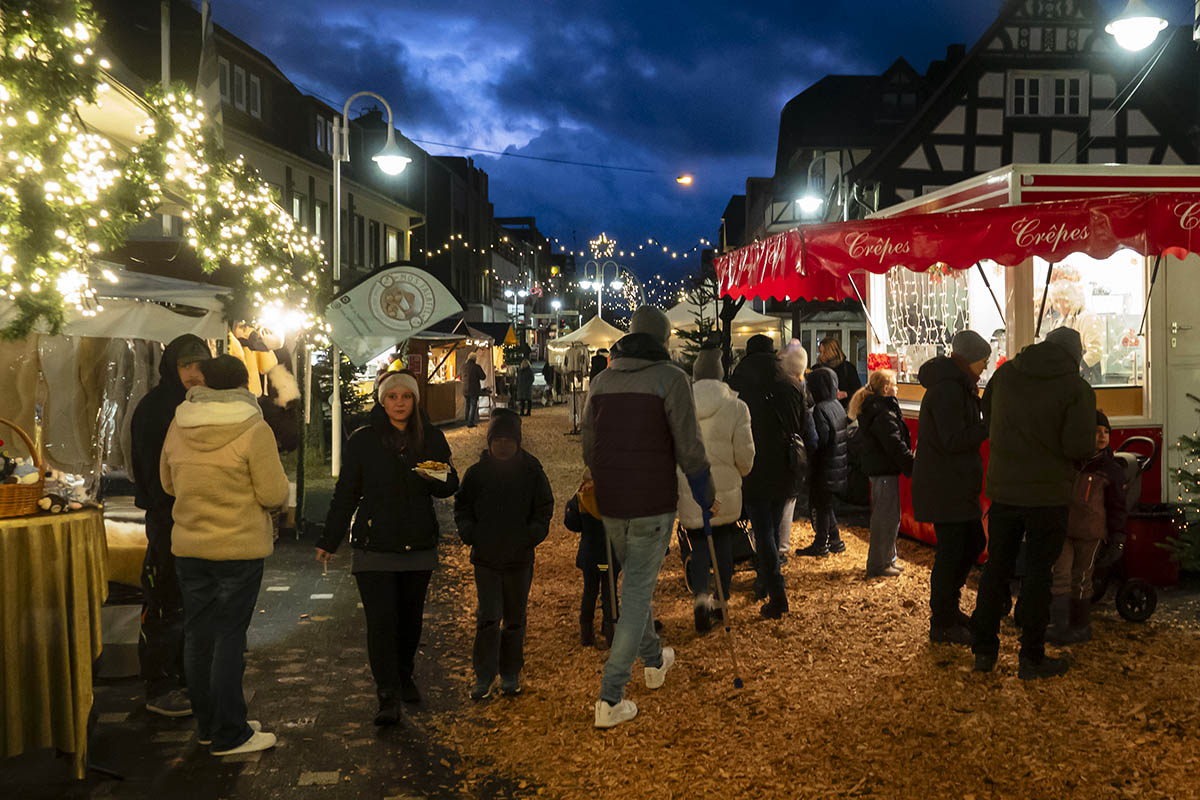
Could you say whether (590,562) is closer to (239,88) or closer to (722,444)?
(722,444)

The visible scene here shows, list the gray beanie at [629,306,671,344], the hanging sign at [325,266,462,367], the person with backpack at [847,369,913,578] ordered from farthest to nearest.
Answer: the hanging sign at [325,266,462,367] → the person with backpack at [847,369,913,578] → the gray beanie at [629,306,671,344]

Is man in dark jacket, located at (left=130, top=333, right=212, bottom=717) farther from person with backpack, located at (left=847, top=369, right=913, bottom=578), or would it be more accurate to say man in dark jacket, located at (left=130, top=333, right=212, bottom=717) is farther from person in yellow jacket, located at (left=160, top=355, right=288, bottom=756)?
person with backpack, located at (left=847, top=369, right=913, bottom=578)

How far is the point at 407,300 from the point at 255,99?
22.3 meters

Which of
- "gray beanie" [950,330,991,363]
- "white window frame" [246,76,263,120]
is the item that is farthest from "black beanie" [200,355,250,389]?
"white window frame" [246,76,263,120]

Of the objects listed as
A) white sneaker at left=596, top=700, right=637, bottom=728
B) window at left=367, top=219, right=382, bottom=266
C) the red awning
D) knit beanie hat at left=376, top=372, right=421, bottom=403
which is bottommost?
white sneaker at left=596, top=700, right=637, bottom=728

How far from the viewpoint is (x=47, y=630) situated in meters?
4.23

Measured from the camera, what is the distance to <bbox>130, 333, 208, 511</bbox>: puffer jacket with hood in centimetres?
526

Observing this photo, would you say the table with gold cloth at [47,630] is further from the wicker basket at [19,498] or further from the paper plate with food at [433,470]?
the paper plate with food at [433,470]

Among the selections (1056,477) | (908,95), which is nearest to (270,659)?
(1056,477)

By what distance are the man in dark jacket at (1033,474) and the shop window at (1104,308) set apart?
12.4 feet

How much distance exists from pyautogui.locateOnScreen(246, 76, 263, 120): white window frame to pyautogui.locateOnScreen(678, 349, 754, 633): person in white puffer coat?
2587 centimetres

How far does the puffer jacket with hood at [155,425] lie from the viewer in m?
5.26

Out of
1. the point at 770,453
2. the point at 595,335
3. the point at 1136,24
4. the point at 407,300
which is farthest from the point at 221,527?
the point at 595,335

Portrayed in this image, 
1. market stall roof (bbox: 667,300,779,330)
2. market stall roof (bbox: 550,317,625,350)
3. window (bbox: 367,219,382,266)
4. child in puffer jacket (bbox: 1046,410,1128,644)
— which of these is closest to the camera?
child in puffer jacket (bbox: 1046,410,1128,644)
